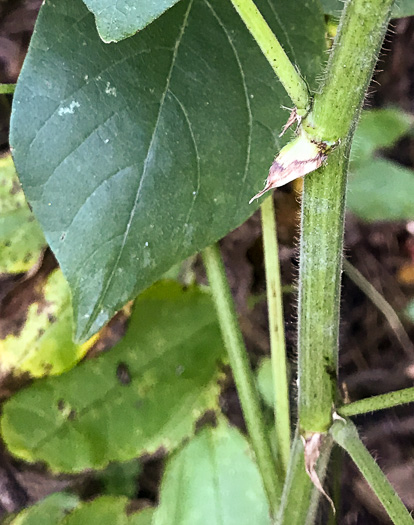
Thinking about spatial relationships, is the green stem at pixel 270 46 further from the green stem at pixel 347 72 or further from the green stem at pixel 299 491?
the green stem at pixel 299 491

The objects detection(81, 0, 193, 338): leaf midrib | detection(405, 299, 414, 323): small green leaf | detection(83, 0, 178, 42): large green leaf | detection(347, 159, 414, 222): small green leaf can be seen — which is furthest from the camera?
detection(405, 299, 414, 323): small green leaf

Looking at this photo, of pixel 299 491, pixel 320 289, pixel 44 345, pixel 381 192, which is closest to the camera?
pixel 320 289

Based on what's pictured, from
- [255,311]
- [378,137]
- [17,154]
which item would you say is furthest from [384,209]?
[17,154]

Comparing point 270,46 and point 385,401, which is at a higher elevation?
point 270,46

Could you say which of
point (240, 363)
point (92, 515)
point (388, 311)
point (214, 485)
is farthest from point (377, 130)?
point (92, 515)

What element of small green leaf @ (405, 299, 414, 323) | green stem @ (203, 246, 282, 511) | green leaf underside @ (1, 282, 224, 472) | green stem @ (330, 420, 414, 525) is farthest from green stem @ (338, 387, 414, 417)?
small green leaf @ (405, 299, 414, 323)

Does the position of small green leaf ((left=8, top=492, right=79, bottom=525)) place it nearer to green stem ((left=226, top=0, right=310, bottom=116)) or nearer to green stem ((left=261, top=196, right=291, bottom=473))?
green stem ((left=261, top=196, right=291, bottom=473))

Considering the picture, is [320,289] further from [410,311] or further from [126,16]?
[410,311]
